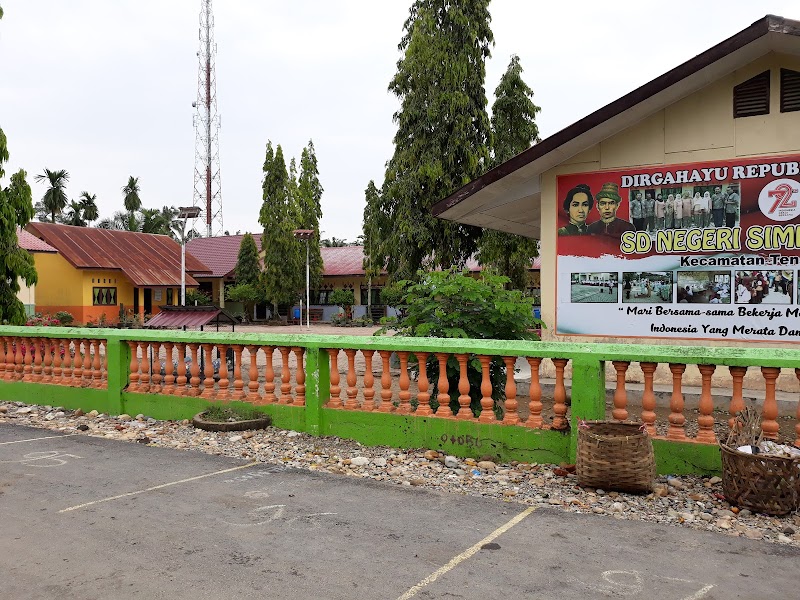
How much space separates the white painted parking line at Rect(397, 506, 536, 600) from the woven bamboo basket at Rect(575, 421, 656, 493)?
64cm

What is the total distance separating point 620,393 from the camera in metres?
5.93

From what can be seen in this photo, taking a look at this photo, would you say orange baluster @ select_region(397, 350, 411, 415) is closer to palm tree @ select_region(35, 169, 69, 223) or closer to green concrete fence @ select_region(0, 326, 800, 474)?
green concrete fence @ select_region(0, 326, 800, 474)

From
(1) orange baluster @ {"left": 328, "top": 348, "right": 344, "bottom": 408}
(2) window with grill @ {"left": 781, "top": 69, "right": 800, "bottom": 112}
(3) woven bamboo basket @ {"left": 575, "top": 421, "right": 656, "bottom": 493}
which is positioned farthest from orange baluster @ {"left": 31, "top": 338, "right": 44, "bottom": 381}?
(2) window with grill @ {"left": 781, "top": 69, "right": 800, "bottom": 112}

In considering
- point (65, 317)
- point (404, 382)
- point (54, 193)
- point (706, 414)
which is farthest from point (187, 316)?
point (54, 193)

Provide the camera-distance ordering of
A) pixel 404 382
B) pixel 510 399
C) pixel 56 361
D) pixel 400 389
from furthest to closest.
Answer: pixel 56 361 → pixel 404 382 → pixel 400 389 → pixel 510 399

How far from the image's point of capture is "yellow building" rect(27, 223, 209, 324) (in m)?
34.9

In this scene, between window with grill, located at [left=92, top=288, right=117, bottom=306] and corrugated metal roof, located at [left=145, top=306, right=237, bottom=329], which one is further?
window with grill, located at [left=92, top=288, right=117, bottom=306]

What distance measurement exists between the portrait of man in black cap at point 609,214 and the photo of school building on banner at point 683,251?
0.05 ft

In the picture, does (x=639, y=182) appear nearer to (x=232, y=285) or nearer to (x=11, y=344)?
(x=11, y=344)

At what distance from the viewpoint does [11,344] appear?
10570 millimetres

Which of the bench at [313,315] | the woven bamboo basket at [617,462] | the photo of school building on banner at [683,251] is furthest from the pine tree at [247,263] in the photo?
the woven bamboo basket at [617,462]

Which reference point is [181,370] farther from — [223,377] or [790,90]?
[790,90]

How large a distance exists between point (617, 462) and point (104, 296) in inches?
1405

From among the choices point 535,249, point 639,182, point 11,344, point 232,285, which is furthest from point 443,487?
point 232,285
